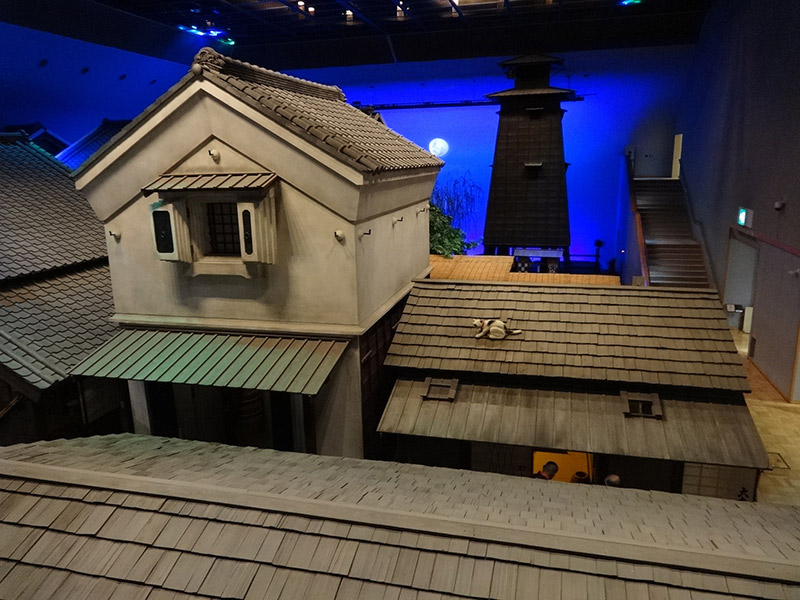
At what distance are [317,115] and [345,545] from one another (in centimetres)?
736

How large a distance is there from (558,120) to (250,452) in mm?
17693

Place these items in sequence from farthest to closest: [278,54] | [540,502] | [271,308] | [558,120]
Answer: [278,54] < [558,120] < [271,308] < [540,502]

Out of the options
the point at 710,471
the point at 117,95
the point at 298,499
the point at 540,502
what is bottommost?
the point at 710,471

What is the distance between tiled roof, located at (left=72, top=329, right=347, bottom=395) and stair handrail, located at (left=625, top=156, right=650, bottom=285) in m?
13.3

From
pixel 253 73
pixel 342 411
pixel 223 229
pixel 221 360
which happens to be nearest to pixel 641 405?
pixel 342 411

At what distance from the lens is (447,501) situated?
5680 millimetres

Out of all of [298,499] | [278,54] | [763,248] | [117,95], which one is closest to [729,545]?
[298,499]

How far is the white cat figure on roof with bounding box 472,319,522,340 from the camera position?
31.3 feet

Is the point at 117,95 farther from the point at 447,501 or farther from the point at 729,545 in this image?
the point at 729,545

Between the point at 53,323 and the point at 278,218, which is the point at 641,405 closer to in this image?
the point at 278,218

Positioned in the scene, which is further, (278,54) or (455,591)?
(278,54)

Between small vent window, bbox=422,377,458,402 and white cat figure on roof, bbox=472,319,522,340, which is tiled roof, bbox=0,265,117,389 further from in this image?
white cat figure on roof, bbox=472,319,522,340

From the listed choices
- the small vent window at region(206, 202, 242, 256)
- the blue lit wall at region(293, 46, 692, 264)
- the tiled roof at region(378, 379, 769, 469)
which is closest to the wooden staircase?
the blue lit wall at region(293, 46, 692, 264)

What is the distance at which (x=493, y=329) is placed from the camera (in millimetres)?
9578
